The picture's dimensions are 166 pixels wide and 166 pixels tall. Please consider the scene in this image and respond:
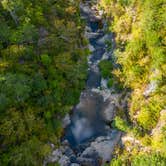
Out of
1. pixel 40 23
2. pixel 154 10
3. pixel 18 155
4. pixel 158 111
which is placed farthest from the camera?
pixel 40 23

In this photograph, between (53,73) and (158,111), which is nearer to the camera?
(158,111)

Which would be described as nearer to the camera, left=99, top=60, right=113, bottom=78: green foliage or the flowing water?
the flowing water

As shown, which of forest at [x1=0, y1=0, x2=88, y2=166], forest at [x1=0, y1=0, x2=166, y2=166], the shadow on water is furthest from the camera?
the shadow on water

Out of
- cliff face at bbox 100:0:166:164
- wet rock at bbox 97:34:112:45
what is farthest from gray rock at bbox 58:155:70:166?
wet rock at bbox 97:34:112:45

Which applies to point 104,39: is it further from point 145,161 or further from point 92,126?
point 145,161

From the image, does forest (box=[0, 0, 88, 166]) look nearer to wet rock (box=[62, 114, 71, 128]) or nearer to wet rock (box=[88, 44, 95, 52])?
wet rock (box=[62, 114, 71, 128])

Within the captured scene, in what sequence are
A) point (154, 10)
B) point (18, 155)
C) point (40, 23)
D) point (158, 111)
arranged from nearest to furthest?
1. point (18, 155)
2. point (158, 111)
3. point (154, 10)
4. point (40, 23)

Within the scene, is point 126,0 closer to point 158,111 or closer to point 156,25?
point 156,25

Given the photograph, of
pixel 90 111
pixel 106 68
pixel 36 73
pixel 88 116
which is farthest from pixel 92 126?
pixel 36 73

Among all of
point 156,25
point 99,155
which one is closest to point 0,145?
point 99,155
